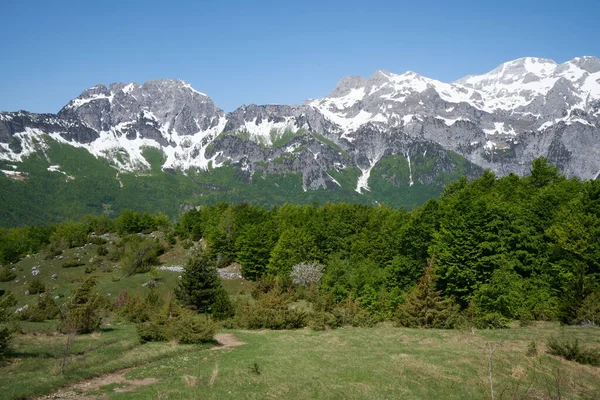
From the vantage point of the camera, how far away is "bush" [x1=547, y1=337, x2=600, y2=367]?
2220 centimetres

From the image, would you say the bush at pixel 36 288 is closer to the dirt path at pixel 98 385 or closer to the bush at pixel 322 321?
the bush at pixel 322 321

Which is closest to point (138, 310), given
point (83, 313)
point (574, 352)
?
point (83, 313)

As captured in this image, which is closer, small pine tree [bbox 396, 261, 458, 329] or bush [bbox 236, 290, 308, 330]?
small pine tree [bbox 396, 261, 458, 329]

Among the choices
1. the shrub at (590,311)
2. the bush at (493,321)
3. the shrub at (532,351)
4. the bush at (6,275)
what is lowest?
the bush at (6,275)

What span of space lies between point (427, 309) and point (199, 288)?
25526 millimetres

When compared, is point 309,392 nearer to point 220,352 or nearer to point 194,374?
point 194,374

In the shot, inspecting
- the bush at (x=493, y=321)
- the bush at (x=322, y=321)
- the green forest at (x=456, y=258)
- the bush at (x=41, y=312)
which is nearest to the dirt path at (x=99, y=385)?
the bush at (x=322, y=321)

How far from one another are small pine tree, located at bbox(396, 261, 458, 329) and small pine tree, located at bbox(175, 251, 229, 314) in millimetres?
20977

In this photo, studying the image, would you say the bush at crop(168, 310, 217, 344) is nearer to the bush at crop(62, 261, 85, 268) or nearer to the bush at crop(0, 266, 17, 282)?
the bush at crop(62, 261, 85, 268)

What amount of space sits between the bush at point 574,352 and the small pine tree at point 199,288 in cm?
3245

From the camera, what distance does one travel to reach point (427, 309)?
35844mm

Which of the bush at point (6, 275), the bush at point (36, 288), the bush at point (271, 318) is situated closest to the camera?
the bush at point (271, 318)

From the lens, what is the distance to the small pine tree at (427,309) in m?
35.1

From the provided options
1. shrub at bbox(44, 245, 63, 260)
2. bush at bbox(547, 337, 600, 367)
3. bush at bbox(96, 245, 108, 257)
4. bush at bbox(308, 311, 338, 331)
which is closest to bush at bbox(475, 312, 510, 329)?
bush at bbox(547, 337, 600, 367)
